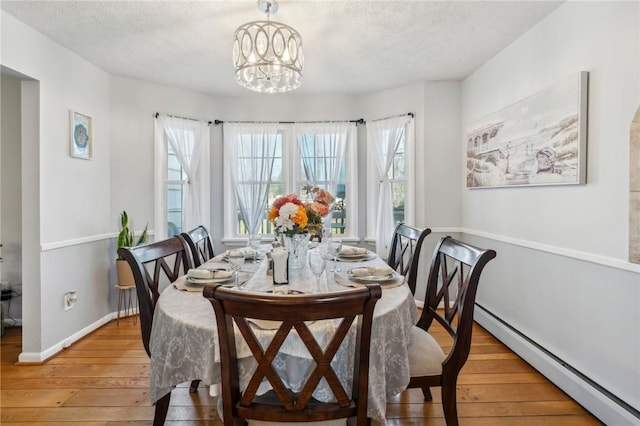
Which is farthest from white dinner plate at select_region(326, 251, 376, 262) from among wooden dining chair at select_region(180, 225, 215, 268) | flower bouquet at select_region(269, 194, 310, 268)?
wooden dining chair at select_region(180, 225, 215, 268)

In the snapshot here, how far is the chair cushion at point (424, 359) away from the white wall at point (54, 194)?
2824 mm

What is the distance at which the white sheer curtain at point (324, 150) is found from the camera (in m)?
4.30

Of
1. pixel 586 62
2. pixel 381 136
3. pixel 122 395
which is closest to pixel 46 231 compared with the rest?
pixel 122 395

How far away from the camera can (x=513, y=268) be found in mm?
2930

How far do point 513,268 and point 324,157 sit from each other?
2.35 metres

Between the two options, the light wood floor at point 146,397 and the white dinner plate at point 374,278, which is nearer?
the white dinner plate at point 374,278

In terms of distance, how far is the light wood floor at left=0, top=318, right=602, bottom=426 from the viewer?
2.01 meters

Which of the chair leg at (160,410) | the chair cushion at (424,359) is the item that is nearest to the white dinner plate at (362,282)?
the chair cushion at (424,359)

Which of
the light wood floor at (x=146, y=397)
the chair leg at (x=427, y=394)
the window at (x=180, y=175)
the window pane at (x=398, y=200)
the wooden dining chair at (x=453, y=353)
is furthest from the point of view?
the window pane at (x=398, y=200)

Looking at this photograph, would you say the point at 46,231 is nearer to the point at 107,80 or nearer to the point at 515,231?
the point at 107,80

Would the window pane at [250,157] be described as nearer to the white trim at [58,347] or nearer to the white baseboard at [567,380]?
the white trim at [58,347]

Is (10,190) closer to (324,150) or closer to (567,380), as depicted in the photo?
(324,150)

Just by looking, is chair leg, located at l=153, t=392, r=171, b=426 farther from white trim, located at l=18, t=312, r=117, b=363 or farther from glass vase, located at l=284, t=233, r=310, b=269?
white trim, located at l=18, t=312, r=117, b=363

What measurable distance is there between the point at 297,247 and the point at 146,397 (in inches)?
52.4
